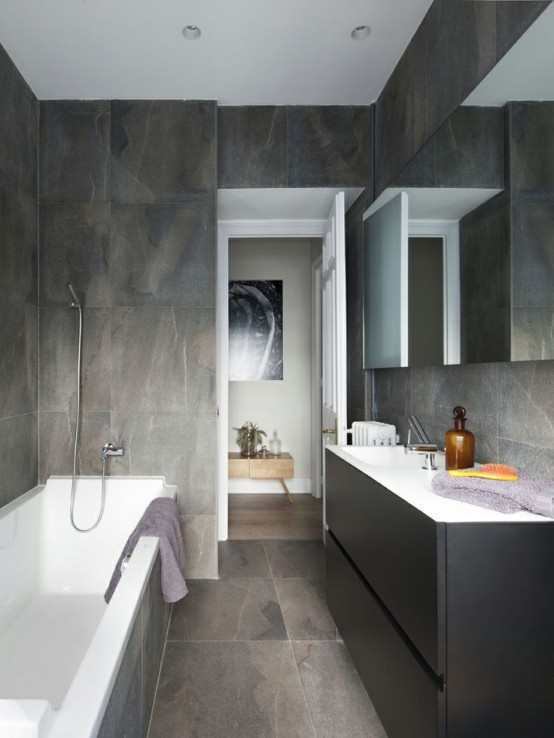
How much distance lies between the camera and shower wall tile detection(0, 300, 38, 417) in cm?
223

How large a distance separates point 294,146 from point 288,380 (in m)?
2.24

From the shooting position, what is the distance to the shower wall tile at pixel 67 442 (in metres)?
2.61

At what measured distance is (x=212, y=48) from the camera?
7.23ft

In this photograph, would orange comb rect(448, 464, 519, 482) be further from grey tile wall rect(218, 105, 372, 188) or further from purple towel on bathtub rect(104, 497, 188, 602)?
grey tile wall rect(218, 105, 372, 188)

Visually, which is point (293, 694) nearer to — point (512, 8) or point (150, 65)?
point (512, 8)

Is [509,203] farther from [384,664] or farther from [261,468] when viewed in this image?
[261,468]

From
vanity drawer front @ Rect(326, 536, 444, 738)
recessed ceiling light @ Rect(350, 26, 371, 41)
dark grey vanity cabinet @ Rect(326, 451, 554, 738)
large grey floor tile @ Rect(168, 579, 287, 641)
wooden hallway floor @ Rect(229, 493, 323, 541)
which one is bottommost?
large grey floor tile @ Rect(168, 579, 287, 641)

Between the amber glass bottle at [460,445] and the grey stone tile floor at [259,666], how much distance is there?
92 cm

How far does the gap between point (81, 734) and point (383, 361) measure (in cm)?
194

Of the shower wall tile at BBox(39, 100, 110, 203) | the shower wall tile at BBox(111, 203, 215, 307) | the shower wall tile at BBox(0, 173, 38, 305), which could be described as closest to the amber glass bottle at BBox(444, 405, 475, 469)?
the shower wall tile at BBox(111, 203, 215, 307)

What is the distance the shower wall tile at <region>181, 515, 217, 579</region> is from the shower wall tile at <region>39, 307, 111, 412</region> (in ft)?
2.84

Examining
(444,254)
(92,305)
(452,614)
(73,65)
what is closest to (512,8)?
(444,254)

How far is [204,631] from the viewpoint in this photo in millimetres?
2098

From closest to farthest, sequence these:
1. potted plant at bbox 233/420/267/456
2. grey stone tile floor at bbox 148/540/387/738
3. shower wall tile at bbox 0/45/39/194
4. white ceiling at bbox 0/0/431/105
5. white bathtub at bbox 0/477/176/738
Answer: white bathtub at bbox 0/477/176/738 < grey stone tile floor at bbox 148/540/387/738 < white ceiling at bbox 0/0/431/105 < shower wall tile at bbox 0/45/39/194 < potted plant at bbox 233/420/267/456
